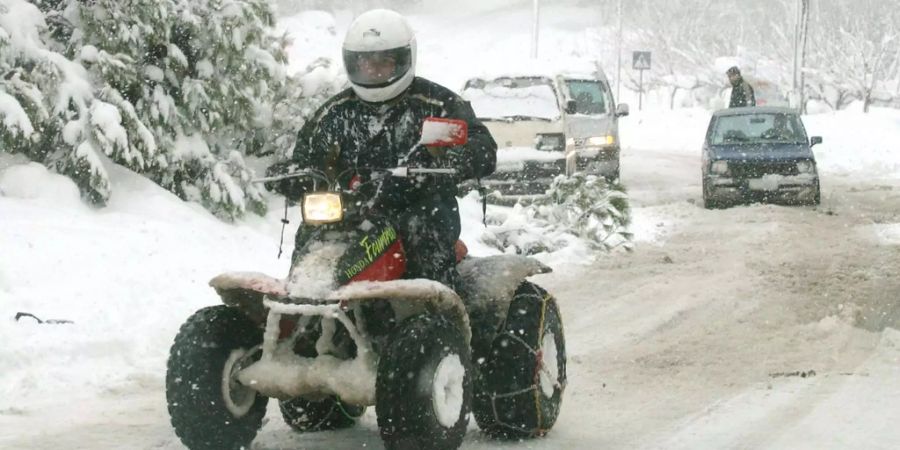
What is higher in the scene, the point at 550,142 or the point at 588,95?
the point at 588,95

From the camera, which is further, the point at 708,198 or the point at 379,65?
the point at 708,198

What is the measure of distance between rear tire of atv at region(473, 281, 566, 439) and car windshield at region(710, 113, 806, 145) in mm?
13855

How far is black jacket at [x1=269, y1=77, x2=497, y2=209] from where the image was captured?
→ 541 centimetres

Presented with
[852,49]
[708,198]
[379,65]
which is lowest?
[708,198]

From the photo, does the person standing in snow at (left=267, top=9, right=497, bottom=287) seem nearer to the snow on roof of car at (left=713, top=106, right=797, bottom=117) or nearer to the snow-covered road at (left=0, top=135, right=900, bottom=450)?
the snow-covered road at (left=0, top=135, right=900, bottom=450)

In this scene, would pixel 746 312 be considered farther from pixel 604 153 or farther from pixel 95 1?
pixel 604 153

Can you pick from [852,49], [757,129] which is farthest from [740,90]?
[852,49]

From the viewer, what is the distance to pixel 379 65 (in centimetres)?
548

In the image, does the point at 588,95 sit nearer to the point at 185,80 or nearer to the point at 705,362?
the point at 185,80

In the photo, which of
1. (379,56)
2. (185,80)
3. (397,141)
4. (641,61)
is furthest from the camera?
(641,61)

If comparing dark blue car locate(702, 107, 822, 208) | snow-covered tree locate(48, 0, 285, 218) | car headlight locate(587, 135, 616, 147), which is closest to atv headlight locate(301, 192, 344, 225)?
snow-covered tree locate(48, 0, 285, 218)

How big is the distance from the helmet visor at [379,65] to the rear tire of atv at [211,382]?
1.20m

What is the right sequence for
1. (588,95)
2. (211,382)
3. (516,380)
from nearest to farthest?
(211,382)
(516,380)
(588,95)

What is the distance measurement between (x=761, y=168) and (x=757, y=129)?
1.12 metres
